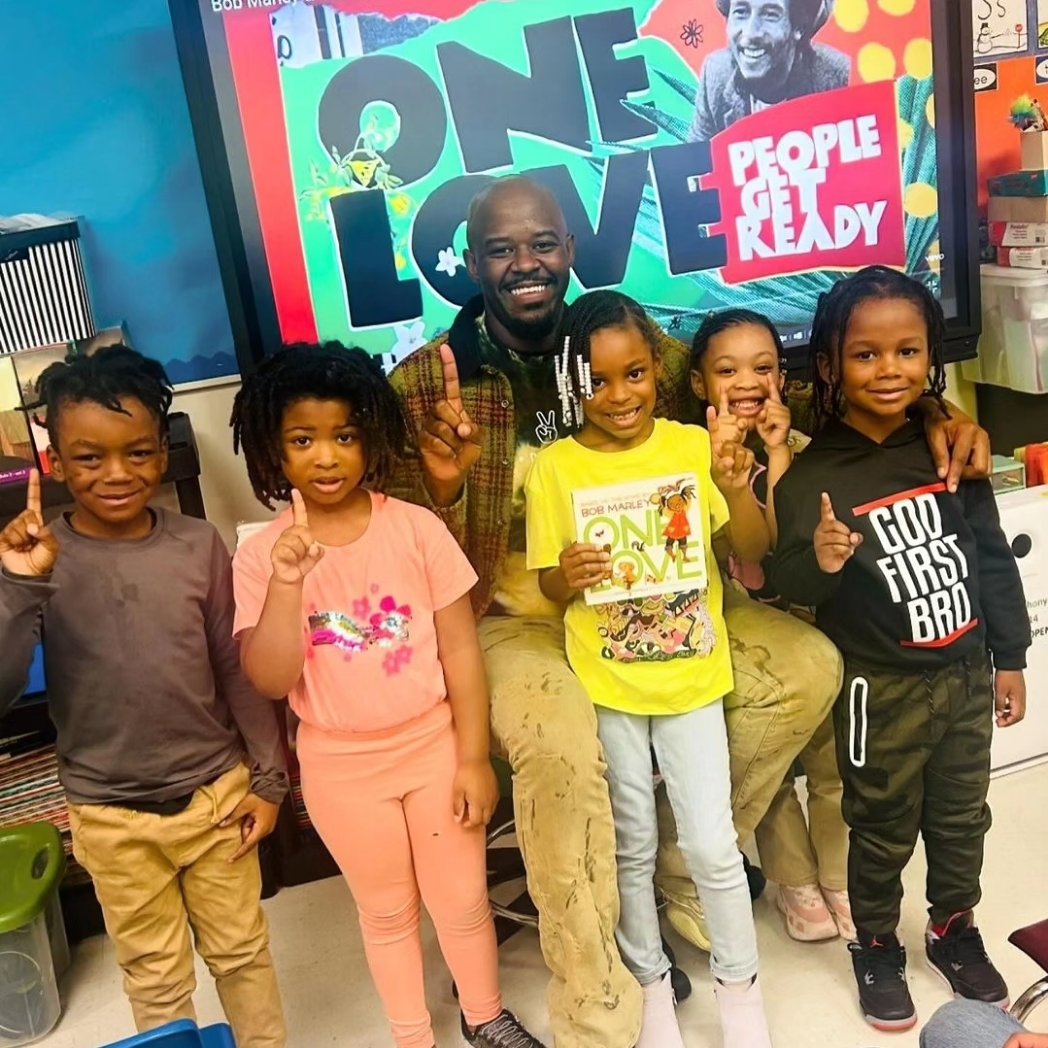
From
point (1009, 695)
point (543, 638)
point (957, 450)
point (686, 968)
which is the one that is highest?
point (957, 450)

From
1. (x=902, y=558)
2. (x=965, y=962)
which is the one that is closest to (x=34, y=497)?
(x=902, y=558)

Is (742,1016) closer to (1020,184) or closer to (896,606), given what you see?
(896,606)

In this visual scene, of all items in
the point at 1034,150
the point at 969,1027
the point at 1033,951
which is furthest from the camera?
the point at 1034,150

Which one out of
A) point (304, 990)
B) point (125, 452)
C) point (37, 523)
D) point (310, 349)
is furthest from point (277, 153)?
point (304, 990)

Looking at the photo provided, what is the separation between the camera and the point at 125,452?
134 cm

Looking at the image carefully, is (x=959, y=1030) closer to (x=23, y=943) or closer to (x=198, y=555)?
(x=198, y=555)

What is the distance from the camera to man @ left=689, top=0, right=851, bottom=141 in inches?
71.4

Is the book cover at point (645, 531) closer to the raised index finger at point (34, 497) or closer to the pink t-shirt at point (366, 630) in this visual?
the pink t-shirt at point (366, 630)

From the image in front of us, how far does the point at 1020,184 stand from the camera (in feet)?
7.04

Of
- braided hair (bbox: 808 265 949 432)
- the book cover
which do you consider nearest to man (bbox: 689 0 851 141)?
braided hair (bbox: 808 265 949 432)

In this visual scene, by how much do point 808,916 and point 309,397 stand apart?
1.14 m

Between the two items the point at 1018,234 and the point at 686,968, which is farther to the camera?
the point at 1018,234

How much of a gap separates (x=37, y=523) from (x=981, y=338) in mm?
1872

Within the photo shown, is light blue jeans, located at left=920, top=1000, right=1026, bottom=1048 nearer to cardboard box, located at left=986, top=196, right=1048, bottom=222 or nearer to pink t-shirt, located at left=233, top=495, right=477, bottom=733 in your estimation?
pink t-shirt, located at left=233, top=495, right=477, bottom=733
